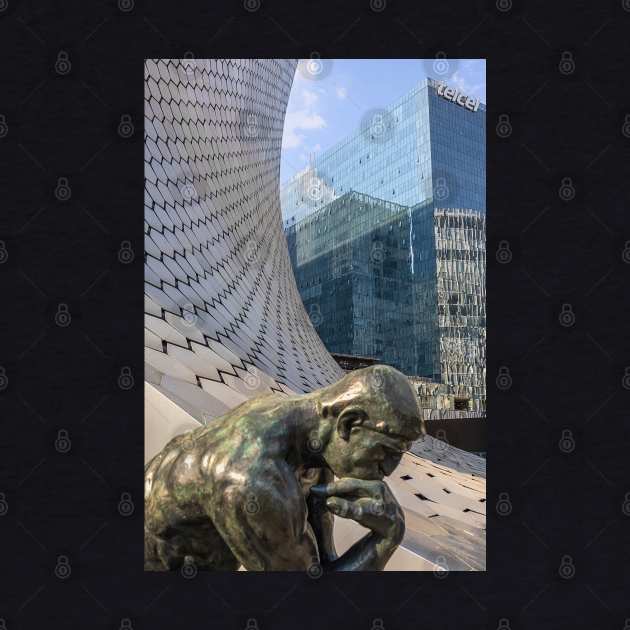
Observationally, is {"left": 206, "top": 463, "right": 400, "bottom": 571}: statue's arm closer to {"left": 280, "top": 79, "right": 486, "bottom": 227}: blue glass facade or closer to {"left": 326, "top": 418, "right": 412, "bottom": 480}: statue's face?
{"left": 326, "top": 418, "right": 412, "bottom": 480}: statue's face

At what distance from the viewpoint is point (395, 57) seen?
304 cm

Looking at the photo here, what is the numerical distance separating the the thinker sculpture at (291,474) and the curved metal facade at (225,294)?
4.32 feet

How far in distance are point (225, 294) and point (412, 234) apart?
27072mm

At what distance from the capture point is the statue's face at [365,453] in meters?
1.67

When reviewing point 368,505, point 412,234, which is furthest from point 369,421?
point 412,234

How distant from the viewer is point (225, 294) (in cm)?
591

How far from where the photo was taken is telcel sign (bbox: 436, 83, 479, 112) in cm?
2642
